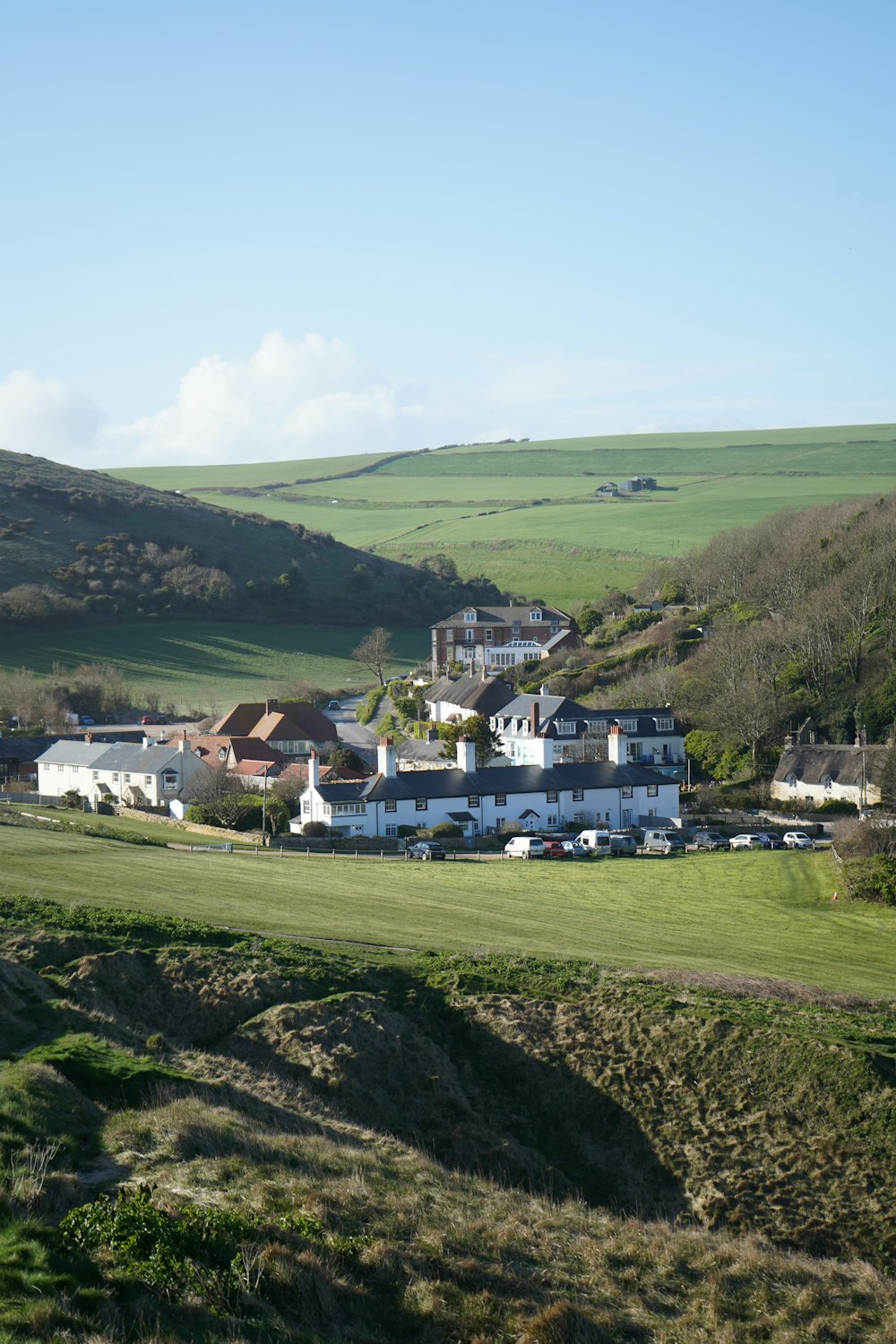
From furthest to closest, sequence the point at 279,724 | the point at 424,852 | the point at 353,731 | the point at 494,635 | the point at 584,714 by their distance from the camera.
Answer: the point at 494,635
the point at 353,731
the point at 279,724
the point at 584,714
the point at 424,852

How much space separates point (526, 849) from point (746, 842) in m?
10.9

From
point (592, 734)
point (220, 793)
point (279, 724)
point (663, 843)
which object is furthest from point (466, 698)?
point (663, 843)

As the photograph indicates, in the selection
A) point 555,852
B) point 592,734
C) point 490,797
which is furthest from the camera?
point 592,734

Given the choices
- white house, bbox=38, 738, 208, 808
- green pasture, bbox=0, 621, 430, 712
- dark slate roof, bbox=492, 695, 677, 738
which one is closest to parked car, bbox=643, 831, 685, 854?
dark slate roof, bbox=492, 695, 677, 738

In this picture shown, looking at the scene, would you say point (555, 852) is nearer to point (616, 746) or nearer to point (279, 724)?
point (616, 746)

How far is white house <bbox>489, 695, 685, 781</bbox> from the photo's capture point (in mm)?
80000

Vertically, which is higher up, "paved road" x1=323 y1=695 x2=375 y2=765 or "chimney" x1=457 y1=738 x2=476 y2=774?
"chimney" x1=457 y1=738 x2=476 y2=774

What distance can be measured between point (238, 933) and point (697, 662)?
6590 cm

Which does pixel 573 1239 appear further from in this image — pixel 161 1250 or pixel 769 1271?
pixel 161 1250

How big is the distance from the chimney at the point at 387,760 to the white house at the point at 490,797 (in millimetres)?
45

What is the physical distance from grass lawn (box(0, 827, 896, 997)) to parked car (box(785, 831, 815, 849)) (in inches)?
178

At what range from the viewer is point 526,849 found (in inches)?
2328

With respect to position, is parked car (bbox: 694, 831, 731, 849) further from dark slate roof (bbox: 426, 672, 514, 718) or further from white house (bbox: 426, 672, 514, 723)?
dark slate roof (bbox: 426, 672, 514, 718)

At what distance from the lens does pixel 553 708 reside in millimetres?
82875
